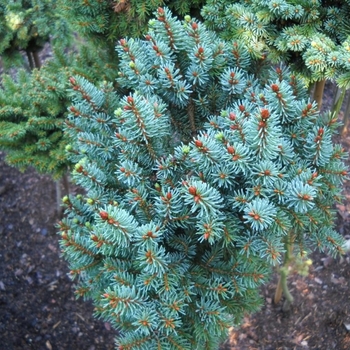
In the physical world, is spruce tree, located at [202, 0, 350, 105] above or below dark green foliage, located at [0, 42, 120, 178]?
above

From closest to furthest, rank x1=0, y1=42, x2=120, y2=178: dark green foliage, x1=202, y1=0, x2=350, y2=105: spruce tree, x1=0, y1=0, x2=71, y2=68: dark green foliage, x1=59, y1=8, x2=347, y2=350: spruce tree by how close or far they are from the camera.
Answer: x1=59, y1=8, x2=347, y2=350: spruce tree, x1=202, y1=0, x2=350, y2=105: spruce tree, x1=0, y1=42, x2=120, y2=178: dark green foliage, x1=0, y1=0, x2=71, y2=68: dark green foliage

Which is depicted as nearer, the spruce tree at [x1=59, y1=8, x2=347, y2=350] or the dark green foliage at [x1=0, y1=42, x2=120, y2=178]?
the spruce tree at [x1=59, y1=8, x2=347, y2=350]

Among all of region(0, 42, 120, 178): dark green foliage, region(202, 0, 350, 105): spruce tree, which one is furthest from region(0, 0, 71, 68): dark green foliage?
region(202, 0, 350, 105): spruce tree

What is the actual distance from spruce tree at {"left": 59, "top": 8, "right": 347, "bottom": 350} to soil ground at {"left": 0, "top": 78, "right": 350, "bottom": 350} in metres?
1.19

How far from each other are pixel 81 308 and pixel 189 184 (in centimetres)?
229

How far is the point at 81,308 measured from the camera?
3420 millimetres

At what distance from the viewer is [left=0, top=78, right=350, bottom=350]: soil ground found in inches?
119

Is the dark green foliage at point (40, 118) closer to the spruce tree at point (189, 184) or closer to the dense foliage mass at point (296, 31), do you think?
the spruce tree at point (189, 184)

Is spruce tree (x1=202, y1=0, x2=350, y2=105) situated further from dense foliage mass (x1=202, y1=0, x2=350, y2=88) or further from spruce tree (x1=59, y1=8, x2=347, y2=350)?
spruce tree (x1=59, y1=8, x2=347, y2=350)

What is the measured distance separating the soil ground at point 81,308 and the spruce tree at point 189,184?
46.9 inches

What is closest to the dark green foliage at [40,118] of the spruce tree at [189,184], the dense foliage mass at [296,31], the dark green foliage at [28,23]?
the dark green foliage at [28,23]

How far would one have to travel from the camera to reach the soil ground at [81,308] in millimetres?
3035

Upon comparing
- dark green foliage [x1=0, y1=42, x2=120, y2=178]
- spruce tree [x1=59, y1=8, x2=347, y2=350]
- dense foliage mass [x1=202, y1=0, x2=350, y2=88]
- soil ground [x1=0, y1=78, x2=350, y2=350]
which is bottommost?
soil ground [x1=0, y1=78, x2=350, y2=350]

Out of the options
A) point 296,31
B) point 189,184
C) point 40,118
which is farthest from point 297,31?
point 40,118
